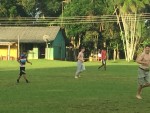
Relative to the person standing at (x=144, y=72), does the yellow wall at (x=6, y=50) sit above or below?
above

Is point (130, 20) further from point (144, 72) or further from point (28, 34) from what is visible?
point (144, 72)

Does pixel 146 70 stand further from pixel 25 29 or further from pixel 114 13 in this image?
pixel 114 13

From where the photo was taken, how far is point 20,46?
6450 centimetres

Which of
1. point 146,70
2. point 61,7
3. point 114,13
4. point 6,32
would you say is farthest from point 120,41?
point 146,70

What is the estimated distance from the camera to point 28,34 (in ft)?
210

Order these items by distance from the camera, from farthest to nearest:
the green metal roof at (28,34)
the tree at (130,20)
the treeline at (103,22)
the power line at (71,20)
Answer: the power line at (71,20), the treeline at (103,22), the tree at (130,20), the green metal roof at (28,34)

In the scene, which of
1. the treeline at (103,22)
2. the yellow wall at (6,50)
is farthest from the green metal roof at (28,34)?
the treeline at (103,22)

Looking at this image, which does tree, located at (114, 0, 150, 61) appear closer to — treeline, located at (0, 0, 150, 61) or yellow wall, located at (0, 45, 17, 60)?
treeline, located at (0, 0, 150, 61)

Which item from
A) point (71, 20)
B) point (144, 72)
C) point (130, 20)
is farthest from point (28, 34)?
point (144, 72)

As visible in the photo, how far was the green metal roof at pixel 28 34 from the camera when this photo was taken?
62.7 metres

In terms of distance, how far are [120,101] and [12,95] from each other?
12.3ft

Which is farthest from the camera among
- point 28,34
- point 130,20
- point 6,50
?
point 130,20

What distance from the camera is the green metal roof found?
6269cm

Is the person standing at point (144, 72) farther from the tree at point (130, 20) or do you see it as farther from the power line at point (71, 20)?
the power line at point (71, 20)
